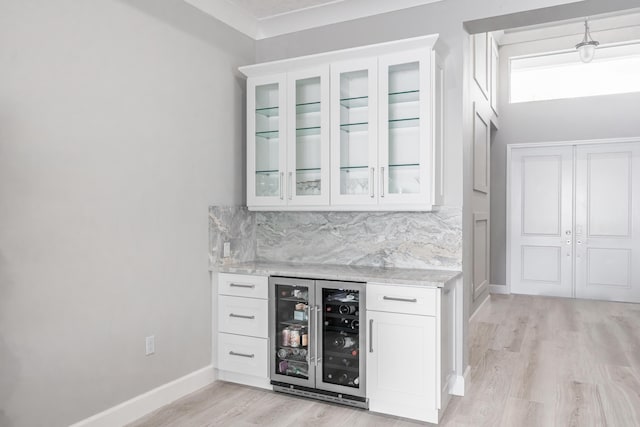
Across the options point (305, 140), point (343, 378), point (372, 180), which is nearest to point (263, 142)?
point (305, 140)

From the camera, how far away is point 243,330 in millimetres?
3270

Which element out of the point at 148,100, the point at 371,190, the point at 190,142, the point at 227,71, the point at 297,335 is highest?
the point at 227,71

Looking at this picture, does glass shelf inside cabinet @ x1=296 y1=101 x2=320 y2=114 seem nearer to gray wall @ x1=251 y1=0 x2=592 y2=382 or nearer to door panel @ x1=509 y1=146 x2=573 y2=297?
gray wall @ x1=251 y1=0 x2=592 y2=382

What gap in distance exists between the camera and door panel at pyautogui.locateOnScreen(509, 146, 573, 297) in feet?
21.0

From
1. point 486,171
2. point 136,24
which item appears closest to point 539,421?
point 136,24

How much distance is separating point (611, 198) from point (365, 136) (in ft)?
15.1

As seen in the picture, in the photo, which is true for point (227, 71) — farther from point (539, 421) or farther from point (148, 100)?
point (539, 421)

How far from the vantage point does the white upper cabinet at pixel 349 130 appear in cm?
296

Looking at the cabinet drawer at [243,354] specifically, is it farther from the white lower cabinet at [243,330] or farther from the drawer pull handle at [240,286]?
Answer: the drawer pull handle at [240,286]

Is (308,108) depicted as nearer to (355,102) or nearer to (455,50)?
(355,102)

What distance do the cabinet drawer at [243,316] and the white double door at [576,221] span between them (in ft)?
15.4

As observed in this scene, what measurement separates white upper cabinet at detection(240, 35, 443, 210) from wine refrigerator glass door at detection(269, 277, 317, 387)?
1.94 ft

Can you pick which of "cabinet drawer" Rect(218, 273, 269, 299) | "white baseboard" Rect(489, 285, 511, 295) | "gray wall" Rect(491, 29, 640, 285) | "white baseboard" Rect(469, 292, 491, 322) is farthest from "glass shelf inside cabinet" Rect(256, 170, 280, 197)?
"white baseboard" Rect(489, 285, 511, 295)

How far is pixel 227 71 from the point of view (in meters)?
3.53
